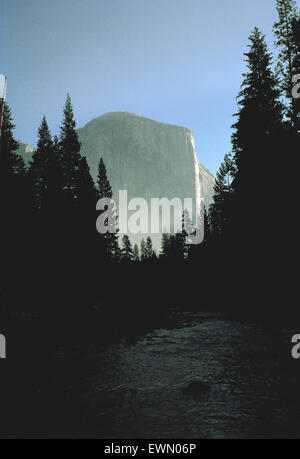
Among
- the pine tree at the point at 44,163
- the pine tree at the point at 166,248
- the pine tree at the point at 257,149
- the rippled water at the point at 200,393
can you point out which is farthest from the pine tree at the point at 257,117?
the pine tree at the point at 166,248

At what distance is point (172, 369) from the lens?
976 centimetres

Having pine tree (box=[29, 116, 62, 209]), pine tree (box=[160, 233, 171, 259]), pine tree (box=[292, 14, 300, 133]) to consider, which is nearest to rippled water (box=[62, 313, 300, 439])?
pine tree (box=[292, 14, 300, 133])

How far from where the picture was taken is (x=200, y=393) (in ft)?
25.2

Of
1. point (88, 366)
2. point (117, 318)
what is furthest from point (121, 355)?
point (117, 318)

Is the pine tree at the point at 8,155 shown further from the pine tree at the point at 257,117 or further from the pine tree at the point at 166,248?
→ the pine tree at the point at 166,248

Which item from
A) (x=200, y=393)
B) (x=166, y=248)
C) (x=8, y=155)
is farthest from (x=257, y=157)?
(x=166, y=248)

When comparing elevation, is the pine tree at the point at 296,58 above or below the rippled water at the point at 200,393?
above

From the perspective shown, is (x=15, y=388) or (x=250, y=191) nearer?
(x=15, y=388)

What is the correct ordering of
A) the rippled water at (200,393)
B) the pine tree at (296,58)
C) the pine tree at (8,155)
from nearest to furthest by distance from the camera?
the rippled water at (200,393) < the pine tree at (296,58) < the pine tree at (8,155)

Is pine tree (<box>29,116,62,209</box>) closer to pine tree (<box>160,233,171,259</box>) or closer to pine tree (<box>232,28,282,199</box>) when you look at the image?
pine tree (<box>232,28,282,199</box>)

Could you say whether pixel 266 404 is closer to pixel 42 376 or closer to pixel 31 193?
pixel 42 376

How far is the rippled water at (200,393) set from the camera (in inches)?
239

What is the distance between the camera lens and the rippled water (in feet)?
19.9

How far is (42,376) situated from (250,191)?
65.0 feet
